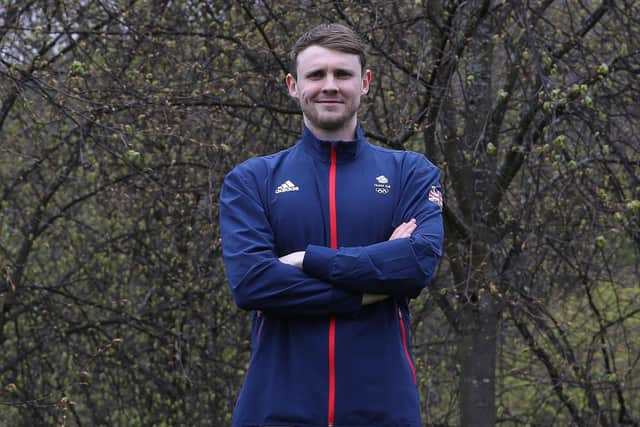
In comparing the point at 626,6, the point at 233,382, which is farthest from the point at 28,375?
the point at 626,6

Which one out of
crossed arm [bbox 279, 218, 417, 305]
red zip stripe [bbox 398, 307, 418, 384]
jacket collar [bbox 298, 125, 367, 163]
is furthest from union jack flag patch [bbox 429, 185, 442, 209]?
red zip stripe [bbox 398, 307, 418, 384]

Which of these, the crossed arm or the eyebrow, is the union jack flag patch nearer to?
the crossed arm

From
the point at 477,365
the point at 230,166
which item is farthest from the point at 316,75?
the point at 477,365

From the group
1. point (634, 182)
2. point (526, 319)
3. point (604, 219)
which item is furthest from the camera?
point (526, 319)

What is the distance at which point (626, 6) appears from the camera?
18.8ft

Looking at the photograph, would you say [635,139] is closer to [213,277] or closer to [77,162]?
[213,277]

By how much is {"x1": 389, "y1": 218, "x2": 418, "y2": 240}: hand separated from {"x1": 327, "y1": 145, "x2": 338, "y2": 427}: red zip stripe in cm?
18

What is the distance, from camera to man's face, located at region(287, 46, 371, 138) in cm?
303

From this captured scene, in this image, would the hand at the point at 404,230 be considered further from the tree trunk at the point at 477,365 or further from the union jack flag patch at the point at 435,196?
the tree trunk at the point at 477,365

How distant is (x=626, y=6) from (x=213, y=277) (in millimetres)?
3177

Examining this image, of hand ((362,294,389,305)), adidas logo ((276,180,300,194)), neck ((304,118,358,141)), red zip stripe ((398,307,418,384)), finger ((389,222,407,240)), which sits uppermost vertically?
neck ((304,118,358,141))

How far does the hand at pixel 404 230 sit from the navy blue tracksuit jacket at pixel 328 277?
26 millimetres

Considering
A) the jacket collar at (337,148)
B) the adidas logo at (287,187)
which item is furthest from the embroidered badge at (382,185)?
the adidas logo at (287,187)

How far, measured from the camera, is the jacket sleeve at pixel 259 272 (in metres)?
2.85
